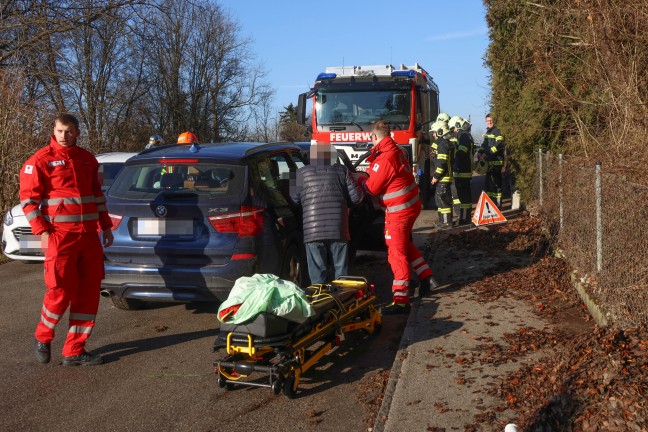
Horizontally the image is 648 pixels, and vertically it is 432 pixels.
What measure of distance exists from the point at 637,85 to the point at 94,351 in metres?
6.76

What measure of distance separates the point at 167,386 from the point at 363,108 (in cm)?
1156

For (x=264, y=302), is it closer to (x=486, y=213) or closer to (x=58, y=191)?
(x=58, y=191)

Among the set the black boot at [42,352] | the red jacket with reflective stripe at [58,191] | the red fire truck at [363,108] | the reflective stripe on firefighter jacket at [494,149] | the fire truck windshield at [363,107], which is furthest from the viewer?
the fire truck windshield at [363,107]

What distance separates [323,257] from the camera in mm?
6879

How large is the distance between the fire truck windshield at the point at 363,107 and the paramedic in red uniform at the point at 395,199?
28.8 feet

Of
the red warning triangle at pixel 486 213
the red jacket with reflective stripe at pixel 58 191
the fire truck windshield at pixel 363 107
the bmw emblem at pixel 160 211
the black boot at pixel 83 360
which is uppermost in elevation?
the fire truck windshield at pixel 363 107

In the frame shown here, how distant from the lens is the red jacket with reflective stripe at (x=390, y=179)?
719 centimetres

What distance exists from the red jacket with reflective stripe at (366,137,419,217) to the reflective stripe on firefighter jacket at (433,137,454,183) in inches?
229

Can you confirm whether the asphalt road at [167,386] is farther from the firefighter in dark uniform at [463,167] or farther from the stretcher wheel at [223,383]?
the firefighter in dark uniform at [463,167]

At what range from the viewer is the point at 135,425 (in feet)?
15.3

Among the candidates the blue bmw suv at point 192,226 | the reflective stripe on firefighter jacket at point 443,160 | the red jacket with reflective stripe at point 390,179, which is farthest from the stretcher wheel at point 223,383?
the reflective stripe on firefighter jacket at point 443,160

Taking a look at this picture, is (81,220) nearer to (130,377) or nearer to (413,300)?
(130,377)

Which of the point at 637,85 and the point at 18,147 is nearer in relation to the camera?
the point at 637,85

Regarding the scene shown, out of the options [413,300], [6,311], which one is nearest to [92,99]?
[6,311]
